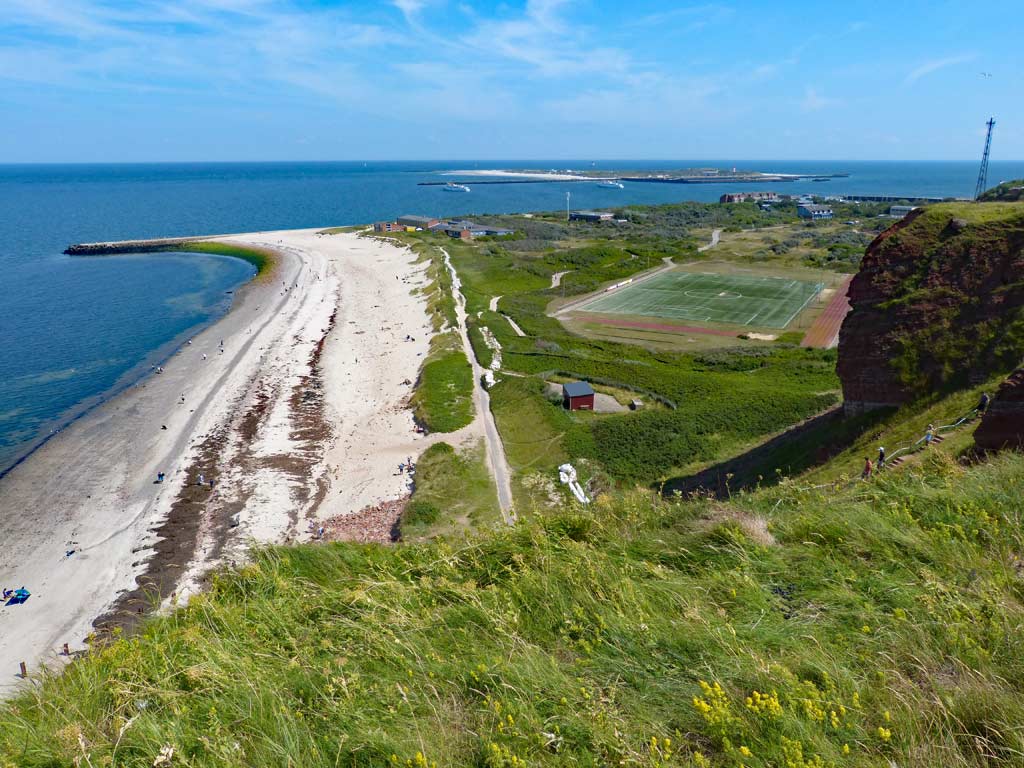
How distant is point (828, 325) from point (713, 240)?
66.4m

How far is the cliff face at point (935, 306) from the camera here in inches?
882

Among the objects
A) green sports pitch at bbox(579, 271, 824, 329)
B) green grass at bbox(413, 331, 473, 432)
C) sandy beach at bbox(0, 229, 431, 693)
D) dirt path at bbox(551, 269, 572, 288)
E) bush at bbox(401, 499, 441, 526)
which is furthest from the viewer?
dirt path at bbox(551, 269, 572, 288)

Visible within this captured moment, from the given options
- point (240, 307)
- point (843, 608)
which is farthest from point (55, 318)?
point (843, 608)

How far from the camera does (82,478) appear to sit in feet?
109

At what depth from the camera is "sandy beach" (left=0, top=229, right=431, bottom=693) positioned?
24.1 meters

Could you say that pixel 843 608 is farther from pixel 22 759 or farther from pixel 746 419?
pixel 746 419

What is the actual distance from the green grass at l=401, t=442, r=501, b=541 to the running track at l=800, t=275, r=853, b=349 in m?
34.9

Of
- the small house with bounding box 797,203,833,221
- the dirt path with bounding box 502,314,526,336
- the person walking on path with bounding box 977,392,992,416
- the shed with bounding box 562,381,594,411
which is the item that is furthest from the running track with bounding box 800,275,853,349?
the small house with bounding box 797,203,833,221

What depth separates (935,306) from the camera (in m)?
23.7

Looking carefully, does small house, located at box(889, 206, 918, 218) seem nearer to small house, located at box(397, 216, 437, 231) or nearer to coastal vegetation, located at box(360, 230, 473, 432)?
small house, located at box(397, 216, 437, 231)

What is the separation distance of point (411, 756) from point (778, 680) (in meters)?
3.29

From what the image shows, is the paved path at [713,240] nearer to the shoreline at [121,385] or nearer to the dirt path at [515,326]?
the dirt path at [515,326]

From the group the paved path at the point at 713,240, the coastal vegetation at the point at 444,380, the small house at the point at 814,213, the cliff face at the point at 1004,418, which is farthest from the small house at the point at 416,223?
the cliff face at the point at 1004,418

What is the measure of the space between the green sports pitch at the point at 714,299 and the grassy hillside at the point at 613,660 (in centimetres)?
5898
